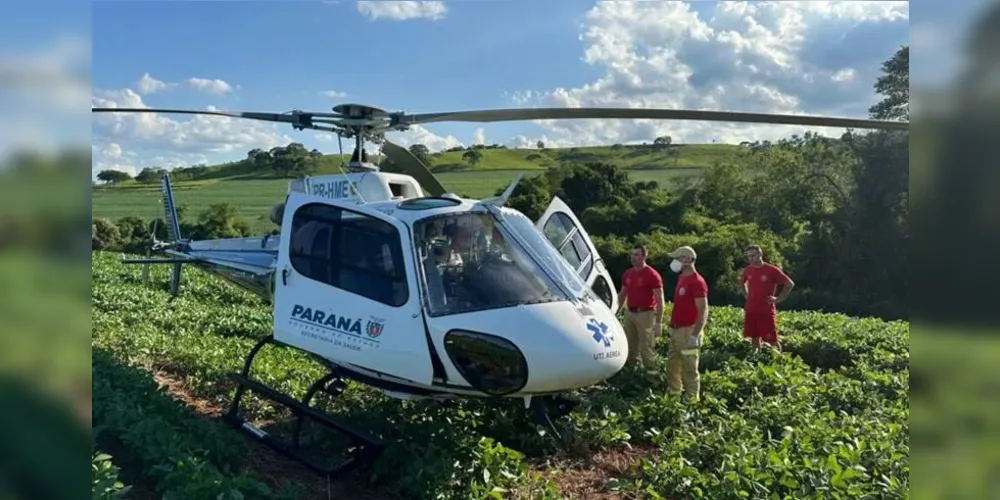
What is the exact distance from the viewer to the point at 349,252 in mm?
5895

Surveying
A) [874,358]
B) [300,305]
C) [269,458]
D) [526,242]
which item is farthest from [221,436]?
[874,358]

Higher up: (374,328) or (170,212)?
(170,212)

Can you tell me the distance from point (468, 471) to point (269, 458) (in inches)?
79.4

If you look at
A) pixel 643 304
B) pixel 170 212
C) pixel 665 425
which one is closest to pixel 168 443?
pixel 665 425

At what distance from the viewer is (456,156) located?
44.2 m

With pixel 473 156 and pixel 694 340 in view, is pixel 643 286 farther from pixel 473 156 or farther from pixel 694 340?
pixel 473 156

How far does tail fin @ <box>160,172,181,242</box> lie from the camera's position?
891 cm

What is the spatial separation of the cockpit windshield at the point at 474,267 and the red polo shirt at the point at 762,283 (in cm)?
475

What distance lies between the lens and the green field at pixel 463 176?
34.3 metres

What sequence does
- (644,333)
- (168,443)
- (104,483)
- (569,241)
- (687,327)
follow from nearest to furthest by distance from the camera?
(104,483)
(168,443)
(687,327)
(569,241)
(644,333)

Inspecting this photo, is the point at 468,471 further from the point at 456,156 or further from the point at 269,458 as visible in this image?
the point at 456,156

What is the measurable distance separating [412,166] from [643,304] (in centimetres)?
320

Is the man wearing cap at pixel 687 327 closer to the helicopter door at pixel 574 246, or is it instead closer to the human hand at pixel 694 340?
the human hand at pixel 694 340

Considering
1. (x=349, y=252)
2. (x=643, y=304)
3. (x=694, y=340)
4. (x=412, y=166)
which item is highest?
(x=412, y=166)
